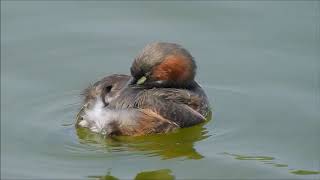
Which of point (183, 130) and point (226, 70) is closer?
point (183, 130)

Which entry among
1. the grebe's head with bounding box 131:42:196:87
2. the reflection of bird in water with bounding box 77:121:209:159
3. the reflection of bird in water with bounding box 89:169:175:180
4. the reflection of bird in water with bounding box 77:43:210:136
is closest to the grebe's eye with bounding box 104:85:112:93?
the reflection of bird in water with bounding box 77:43:210:136

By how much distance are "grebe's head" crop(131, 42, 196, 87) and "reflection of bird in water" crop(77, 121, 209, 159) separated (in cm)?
50

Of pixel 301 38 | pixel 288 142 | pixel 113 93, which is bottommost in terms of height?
pixel 288 142

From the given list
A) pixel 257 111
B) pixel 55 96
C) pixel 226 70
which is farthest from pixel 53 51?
pixel 257 111

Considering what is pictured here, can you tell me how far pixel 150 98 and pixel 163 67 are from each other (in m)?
0.44

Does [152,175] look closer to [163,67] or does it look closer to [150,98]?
[150,98]

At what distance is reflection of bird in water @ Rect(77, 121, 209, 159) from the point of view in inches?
293

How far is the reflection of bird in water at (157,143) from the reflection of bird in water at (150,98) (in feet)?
0.18

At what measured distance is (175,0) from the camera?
35.1 ft

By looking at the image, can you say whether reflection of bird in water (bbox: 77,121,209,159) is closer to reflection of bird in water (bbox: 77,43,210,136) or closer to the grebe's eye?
reflection of bird in water (bbox: 77,43,210,136)

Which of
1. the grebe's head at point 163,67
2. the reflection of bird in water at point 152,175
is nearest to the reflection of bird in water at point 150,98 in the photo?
the grebe's head at point 163,67

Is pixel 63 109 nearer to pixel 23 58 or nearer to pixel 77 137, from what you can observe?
pixel 77 137

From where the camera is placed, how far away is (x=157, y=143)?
7.62 meters

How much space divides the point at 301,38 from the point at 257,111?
5.76ft
